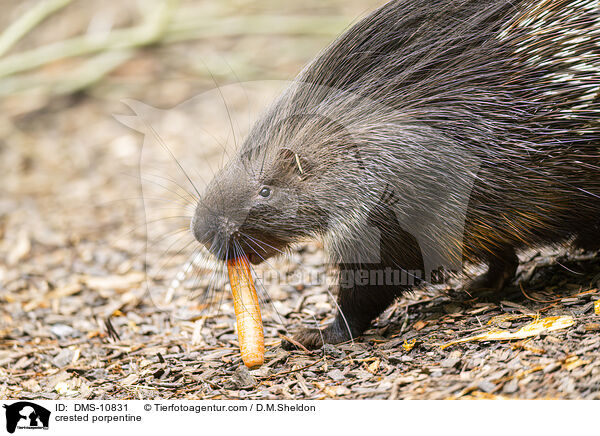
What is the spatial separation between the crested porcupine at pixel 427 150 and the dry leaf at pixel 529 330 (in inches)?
18.0

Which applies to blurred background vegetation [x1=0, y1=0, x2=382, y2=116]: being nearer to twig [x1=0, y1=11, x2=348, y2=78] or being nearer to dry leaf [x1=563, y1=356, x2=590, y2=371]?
twig [x1=0, y1=11, x2=348, y2=78]

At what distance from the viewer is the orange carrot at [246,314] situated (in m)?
3.53

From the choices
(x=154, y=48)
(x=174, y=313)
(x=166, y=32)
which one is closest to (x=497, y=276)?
(x=174, y=313)

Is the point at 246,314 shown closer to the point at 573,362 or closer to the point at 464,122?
the point at 464,122

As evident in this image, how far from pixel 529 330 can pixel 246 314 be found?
1.49 m

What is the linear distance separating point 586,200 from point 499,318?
2.58ft

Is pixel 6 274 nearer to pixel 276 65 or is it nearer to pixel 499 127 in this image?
pixel 499 127

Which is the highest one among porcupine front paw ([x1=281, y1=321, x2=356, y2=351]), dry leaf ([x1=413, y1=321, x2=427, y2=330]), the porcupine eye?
the porcupine eye

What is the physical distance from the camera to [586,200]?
11.4 ft

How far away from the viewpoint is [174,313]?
4.79 m

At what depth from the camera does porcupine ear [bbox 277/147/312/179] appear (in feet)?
11.6

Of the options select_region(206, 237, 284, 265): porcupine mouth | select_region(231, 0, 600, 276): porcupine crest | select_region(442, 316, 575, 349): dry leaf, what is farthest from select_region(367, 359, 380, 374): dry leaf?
select_region(206, 237, 284, 265): porcupine mouth
